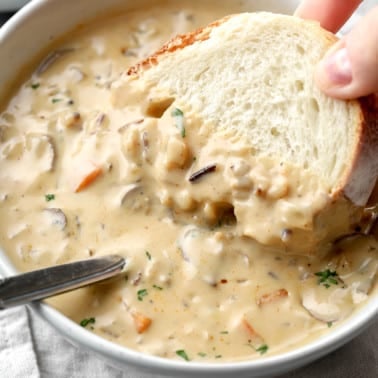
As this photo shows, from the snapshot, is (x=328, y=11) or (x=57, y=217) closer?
(x=57, y=217)

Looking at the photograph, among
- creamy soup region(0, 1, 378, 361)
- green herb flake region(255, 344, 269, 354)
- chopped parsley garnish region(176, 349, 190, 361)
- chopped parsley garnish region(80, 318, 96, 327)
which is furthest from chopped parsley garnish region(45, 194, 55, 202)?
green herb flake region(255, 344, 269, 354)

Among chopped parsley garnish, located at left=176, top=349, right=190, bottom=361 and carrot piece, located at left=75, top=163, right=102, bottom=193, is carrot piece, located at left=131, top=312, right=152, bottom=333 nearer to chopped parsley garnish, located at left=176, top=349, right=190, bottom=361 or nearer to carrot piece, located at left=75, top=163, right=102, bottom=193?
chopped parsley garnish, located at left=176, top=349, right=190, bottom=361

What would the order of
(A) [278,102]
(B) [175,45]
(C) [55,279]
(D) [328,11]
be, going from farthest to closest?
(D) [328,11]
(B) [175,45]
(A) [278,102]
(C) [55,279]

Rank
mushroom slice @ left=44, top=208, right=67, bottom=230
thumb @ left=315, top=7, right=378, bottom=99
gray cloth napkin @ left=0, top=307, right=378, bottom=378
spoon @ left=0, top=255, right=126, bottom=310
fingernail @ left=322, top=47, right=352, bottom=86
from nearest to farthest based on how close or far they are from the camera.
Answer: spoon @ left=0, top=255, right=126, bottom=310, thumb @ left=315, top=7, right=378, bottom=99, fingernail @ left=322, top=47, right=352, bottom=86, mushroom slice @ left=44, top=208, right=67, bottom=230, gray cloth napkin @ left=0, top=307, right=378, bottom=378

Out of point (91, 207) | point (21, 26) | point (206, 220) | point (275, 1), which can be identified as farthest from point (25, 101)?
point (275, 1)

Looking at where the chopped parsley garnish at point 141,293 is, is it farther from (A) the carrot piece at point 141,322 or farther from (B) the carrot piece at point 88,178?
(B) the carrot piece at point 88,178

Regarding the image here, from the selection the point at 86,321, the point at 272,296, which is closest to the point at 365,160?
the point at 272,296

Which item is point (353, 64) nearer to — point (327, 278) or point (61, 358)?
point (327, 278)
